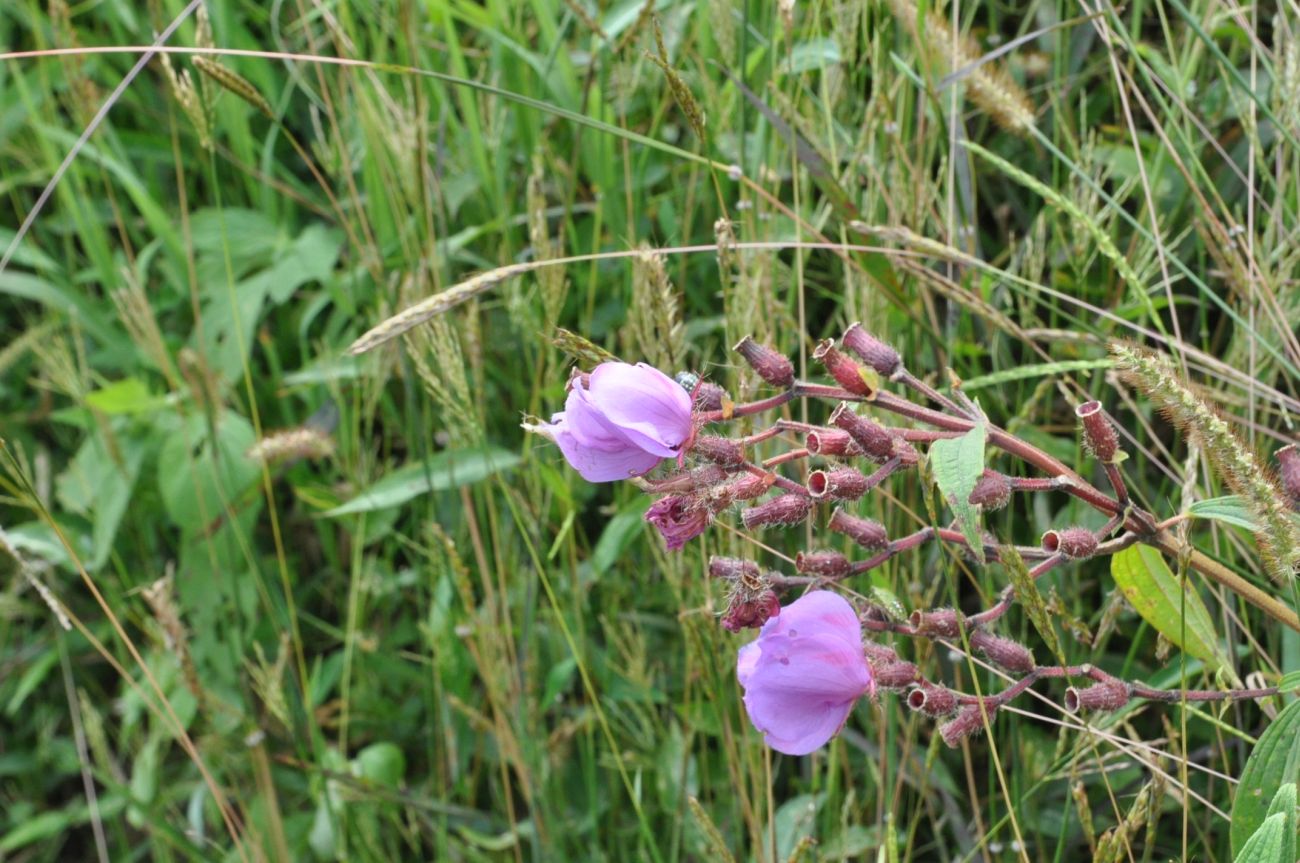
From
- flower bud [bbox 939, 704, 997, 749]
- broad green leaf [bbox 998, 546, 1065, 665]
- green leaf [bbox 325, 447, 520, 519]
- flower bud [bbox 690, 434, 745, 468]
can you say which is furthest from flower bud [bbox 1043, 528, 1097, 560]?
green leaf [bbox 325, 447, 520, 519]

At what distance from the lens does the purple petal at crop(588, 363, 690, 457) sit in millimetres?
836

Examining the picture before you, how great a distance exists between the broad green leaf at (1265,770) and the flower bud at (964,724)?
190 mm

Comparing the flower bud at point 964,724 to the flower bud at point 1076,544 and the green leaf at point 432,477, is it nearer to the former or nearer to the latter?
the flower bud at point 1076,544

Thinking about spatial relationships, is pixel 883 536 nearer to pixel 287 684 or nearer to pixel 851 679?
pixel 851 679

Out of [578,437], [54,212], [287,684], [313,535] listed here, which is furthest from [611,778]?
[54,212]

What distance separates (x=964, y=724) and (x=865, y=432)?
0.25 metres

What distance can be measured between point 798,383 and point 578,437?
22cm

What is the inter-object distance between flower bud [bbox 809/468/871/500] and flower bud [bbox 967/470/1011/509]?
8 centimetres

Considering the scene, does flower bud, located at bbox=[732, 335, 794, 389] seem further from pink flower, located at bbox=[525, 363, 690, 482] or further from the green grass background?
the green grass background

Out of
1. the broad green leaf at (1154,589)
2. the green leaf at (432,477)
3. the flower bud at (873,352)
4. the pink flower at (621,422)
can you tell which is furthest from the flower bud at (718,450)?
the green leaf at (432,477)

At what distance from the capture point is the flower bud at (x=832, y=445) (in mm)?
918

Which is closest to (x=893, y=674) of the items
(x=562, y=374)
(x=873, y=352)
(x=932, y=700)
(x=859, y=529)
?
(x=932, y=700)

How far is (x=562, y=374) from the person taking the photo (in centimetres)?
172

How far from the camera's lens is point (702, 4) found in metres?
1.80
